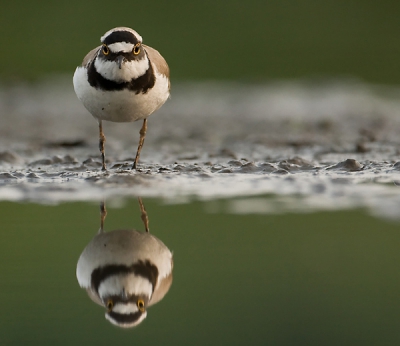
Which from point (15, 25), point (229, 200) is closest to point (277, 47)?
point (15, 25)

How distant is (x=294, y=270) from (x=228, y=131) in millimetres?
7618

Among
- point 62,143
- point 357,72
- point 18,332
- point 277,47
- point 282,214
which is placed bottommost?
point 18,332

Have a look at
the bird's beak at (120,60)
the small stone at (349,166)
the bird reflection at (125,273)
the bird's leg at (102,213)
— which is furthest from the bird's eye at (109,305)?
the small stone at (349,166)

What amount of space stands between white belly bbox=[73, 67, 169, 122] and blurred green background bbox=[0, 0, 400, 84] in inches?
532

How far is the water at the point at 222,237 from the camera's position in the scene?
2818mm

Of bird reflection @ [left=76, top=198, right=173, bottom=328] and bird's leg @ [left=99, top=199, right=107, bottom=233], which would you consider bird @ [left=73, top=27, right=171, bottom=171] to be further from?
bird reflection @ [left=76, top=198, right=173, bottom=328]

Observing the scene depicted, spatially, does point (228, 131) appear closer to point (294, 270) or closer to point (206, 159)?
point (206, 159)

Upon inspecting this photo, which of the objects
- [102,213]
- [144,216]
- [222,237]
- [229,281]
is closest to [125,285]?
[229,281]

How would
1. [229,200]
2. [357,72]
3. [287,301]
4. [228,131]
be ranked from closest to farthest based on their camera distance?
1. [287,301]
2. [229,200]
3. [228,131]
4. [357,72]

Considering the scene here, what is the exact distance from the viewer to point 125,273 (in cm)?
339

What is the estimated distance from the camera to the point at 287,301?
299 centimetres

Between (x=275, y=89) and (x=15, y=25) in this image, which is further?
(x=15, y=25)

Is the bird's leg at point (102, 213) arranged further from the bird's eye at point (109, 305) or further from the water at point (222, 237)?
the bird's eye at point (109, 305)

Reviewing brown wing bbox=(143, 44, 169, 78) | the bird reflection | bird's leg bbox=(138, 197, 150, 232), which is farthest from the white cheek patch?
the bird reflection
